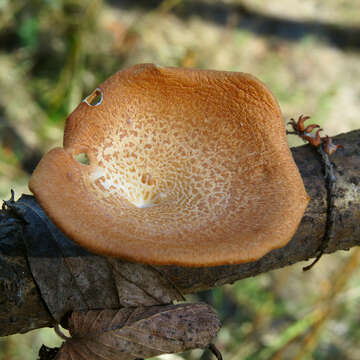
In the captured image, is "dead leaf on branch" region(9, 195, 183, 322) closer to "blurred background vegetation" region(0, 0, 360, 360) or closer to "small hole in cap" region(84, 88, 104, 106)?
"small hole in cap" region(84, 88, 104, 106)

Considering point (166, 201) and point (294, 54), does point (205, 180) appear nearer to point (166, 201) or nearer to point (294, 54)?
point (166, 201)

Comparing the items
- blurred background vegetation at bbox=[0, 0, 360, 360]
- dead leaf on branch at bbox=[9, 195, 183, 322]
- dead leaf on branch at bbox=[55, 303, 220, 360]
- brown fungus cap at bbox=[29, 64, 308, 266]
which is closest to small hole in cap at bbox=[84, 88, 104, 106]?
brown fungus cap at bbox=[29, 64, 308, 266]

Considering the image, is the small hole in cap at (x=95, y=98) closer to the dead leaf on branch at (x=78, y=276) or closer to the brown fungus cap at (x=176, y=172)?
the brown fungus cap at (x=176, y=172)

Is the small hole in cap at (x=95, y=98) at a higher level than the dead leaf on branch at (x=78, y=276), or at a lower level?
higher

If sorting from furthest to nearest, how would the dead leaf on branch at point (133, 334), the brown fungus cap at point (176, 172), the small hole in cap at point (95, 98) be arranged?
the small hole in cap at point (95, 98), the dead leaf on branch at point (133, 334), the brown fungus cap at point (176, 172)

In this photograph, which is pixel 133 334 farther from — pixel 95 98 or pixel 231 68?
pixel 231 68

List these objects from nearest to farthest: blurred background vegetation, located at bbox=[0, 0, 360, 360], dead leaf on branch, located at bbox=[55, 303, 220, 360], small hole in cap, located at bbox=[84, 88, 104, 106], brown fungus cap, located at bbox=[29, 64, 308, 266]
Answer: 1. brown fungus cap, located at bbox=[29, 64, 308, 266]
2. dead leaf on branch, located at bbox=[55, 303, 220, 360]
3. small hole in cap, located at bbox=[84, 88, 104, 106]
4. blurred background vegetation, located at bbox=[0, 0, 360, 360]

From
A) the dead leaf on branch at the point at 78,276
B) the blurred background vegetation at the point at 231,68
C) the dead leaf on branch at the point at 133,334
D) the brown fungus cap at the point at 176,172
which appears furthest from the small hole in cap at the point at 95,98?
the blurred background vegetation at the point at 231,68
